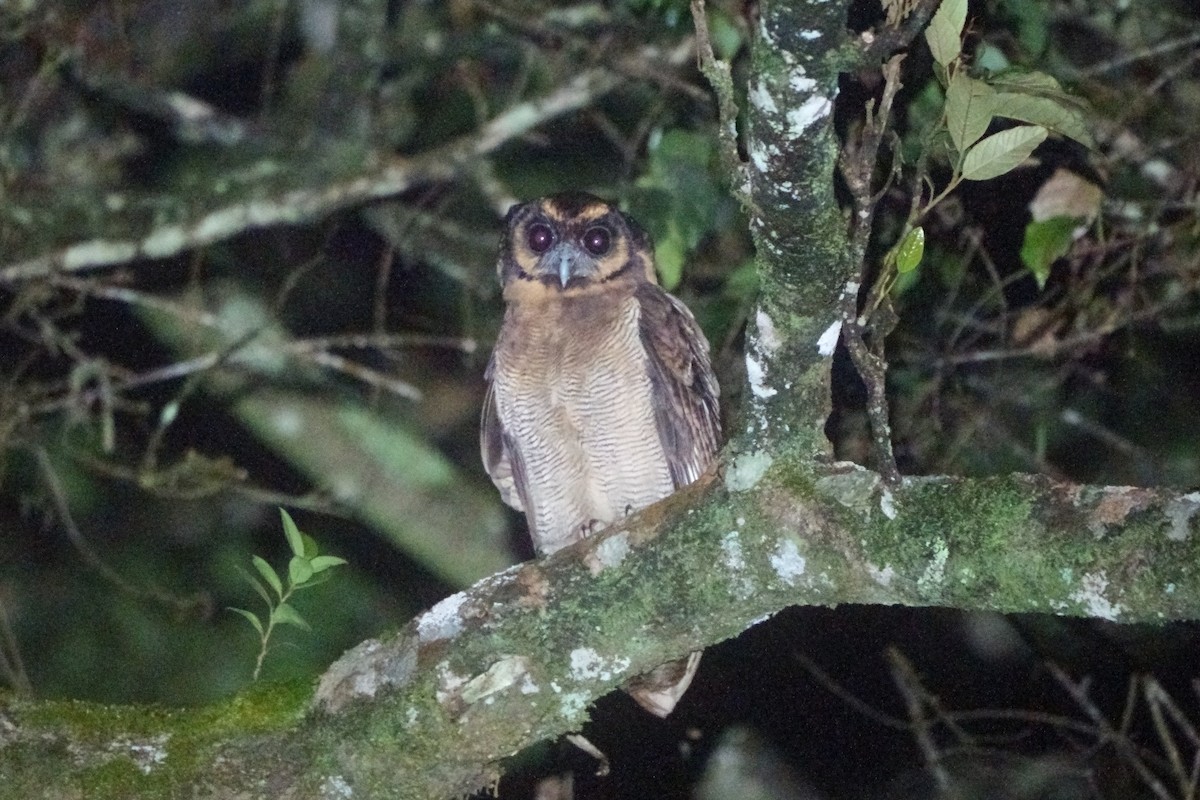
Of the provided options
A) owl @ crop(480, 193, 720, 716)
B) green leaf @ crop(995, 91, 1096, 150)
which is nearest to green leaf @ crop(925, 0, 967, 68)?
green leaf @ crop(995, 91, 1096, 150)

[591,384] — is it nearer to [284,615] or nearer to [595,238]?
[595,238]

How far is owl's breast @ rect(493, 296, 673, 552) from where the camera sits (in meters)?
4.30

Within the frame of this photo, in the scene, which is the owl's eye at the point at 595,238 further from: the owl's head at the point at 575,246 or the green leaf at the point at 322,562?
the green leaf at the point at 322,562

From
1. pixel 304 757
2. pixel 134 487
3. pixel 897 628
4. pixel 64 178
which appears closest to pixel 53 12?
pixel 64 178

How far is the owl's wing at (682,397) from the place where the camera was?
4301 mm

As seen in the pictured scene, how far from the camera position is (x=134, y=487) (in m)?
7.35

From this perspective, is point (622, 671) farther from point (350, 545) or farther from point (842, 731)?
point (350, 545)

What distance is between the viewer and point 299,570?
120 inches

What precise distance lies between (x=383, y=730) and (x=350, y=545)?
173 inches

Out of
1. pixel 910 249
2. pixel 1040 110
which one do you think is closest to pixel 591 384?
pixel 910 249

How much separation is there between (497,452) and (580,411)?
49 cm

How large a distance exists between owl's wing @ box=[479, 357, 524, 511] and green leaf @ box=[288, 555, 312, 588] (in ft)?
5.13

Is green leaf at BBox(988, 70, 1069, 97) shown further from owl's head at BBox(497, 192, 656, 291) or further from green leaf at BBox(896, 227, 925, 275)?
owl's head at BBox(497, 192, 656, 291)

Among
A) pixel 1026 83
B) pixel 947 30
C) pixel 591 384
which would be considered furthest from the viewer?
pixel 591 384
